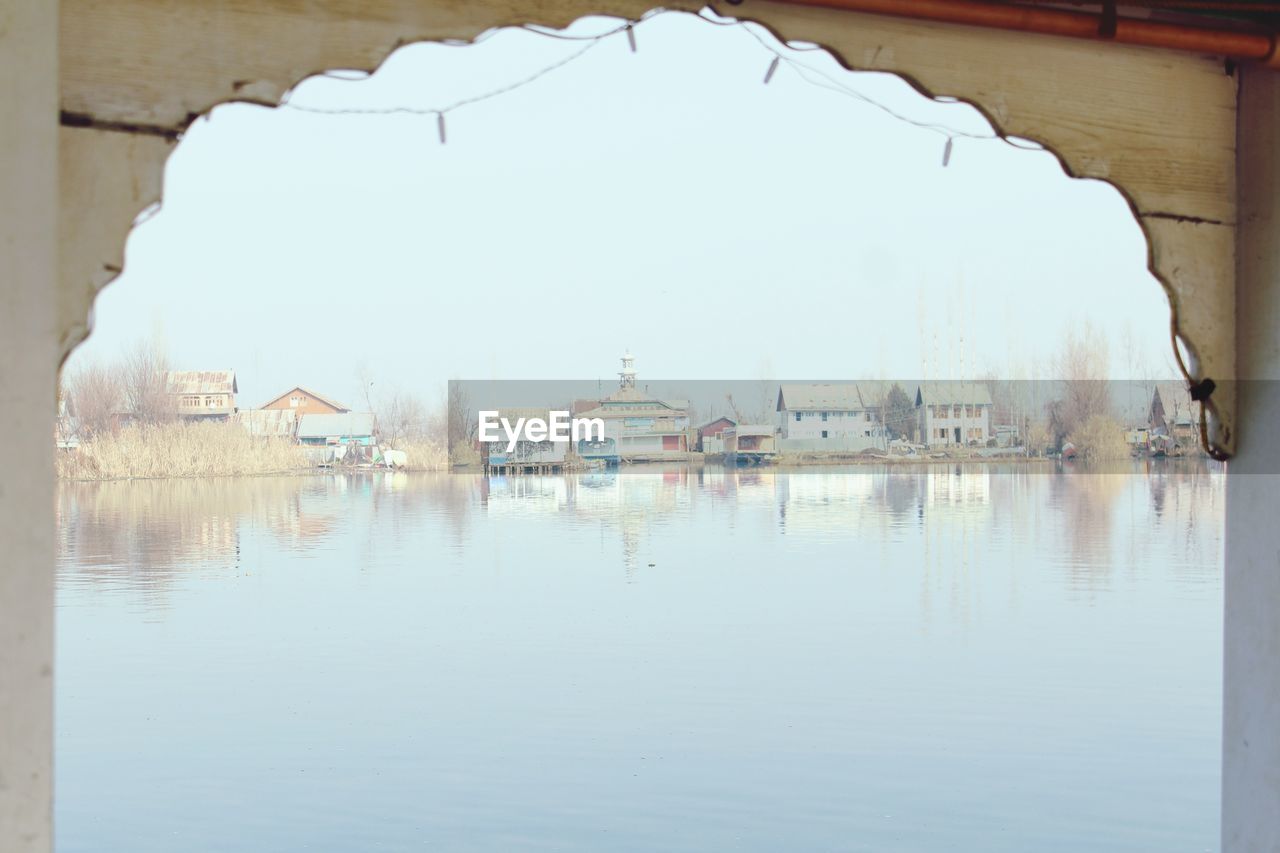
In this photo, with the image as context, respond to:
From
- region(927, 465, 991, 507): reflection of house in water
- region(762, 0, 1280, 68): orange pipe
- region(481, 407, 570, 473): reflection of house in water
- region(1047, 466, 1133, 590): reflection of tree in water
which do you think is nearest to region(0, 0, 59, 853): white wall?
region(762, 0, 1280, 68): orange pipe

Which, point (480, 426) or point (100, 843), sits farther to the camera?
point (480, 426)

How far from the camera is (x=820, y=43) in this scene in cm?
305

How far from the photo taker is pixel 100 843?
6.07 m

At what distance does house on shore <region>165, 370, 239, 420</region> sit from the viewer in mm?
55719

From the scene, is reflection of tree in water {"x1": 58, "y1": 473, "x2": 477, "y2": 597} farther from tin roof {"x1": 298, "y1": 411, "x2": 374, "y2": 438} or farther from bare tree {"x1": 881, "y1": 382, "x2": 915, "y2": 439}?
bare tree {"x1": 881, "y1": 382, "x2": 915, "y2": 439}

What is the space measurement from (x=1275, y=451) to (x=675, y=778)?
4.32 m

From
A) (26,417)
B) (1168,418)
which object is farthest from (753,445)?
(26,417)

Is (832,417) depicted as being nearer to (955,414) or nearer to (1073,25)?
(955,414)

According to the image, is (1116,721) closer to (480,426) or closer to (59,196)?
(59,196)

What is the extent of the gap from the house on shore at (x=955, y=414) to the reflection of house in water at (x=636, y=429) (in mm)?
10064

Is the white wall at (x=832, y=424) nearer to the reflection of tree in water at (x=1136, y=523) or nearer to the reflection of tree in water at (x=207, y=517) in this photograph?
the reflection of tree in water at (x=1136, y=523)

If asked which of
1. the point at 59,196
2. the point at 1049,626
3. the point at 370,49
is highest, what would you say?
the point at 370,49

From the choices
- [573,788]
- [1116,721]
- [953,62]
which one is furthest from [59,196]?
[1116,721]

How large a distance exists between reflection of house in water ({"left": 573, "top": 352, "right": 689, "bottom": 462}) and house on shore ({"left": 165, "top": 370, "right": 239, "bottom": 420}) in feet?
50.1
